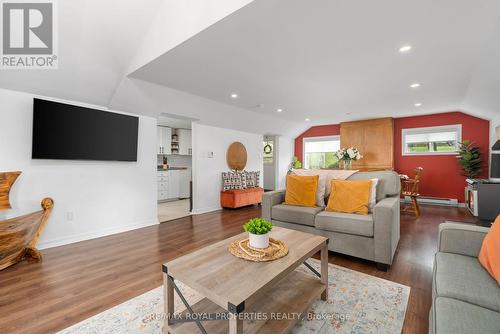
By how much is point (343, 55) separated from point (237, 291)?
266 cm

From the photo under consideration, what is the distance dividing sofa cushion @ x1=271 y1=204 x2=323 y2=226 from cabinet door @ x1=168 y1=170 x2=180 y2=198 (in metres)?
4.12

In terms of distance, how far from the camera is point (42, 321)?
154cm

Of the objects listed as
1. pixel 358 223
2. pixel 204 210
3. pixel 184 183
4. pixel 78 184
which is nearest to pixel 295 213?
pixel 358 223

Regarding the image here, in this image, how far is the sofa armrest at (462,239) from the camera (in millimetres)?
1469

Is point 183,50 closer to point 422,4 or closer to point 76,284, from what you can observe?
point 422,4

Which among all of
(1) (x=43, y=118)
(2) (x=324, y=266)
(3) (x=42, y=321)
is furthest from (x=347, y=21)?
(1) (x=43, y=118)

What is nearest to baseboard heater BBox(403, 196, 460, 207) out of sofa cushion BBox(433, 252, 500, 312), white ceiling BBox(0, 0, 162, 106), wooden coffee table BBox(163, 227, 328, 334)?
sofa cushion BBox(433, 252, 500, 312)

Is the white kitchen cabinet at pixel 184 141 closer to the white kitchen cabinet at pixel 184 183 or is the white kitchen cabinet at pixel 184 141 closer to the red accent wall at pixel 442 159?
the white kitchen cabinet at pixel 184 183

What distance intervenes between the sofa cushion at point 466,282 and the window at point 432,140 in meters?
5.34

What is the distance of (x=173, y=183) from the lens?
6.36 meters

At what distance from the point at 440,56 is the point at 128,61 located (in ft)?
12.6

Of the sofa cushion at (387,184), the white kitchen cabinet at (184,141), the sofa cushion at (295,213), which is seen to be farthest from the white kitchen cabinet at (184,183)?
the sofa cushion at (387,184)

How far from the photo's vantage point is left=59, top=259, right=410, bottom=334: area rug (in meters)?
1.45

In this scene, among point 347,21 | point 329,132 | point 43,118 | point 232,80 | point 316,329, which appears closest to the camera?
point 316,329
